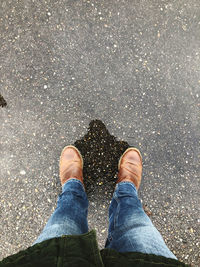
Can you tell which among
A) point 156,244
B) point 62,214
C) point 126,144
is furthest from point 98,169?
point 156,244

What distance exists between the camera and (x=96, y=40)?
2.01 metres

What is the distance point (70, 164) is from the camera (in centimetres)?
191

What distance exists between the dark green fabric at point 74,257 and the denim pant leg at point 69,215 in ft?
0.83

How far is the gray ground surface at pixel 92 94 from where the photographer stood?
199 cm

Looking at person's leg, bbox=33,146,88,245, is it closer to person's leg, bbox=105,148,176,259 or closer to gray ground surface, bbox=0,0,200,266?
gray ground surface, bbox=0,0,200,266

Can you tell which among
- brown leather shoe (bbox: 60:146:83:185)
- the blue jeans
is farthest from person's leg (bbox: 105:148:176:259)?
brown leather shoe (bbox: 60:146:83:185)

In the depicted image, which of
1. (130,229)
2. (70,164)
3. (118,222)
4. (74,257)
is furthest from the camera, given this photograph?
(70,164)

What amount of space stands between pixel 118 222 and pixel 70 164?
0.71m

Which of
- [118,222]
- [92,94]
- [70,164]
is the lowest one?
[118,222]

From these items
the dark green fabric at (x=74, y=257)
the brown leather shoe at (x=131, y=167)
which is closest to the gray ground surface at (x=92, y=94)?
the brown leather shoe at (x=131, y=167)

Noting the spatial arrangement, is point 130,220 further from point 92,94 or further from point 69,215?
point 92,94

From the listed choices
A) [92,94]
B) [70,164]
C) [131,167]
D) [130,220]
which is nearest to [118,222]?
[130,220]

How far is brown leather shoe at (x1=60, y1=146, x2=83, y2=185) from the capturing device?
6.31ft

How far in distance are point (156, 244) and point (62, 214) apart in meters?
0.71
